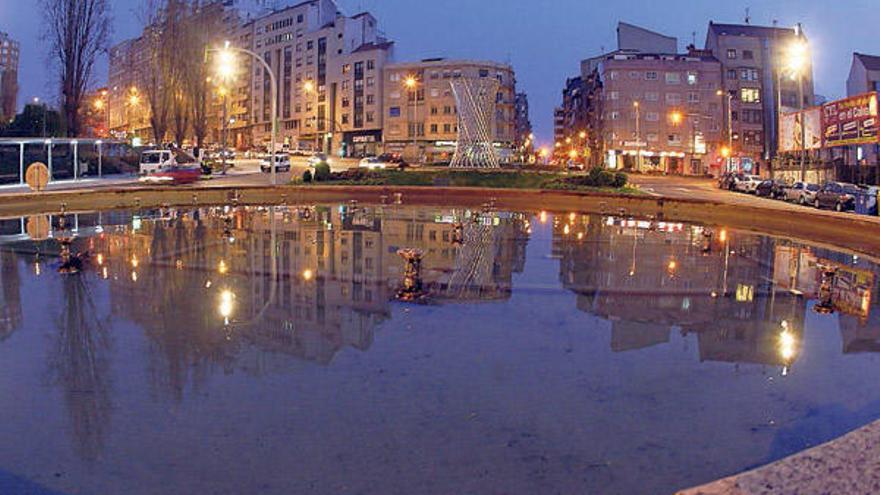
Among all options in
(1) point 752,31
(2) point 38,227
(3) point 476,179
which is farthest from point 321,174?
(1) point 752,31

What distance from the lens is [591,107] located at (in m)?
131

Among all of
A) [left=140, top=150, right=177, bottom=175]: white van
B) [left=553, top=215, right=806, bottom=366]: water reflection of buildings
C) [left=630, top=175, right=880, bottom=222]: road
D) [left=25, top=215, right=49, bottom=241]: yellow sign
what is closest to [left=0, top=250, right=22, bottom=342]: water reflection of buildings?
[left=25, top=215, right=49, bottom=241]: yellow sign

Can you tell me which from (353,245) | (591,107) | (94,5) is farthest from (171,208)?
(591,107)

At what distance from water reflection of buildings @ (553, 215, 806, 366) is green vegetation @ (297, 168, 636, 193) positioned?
820 inches

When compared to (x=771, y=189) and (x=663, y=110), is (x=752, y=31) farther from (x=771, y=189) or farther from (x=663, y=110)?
(x=771, y=189)

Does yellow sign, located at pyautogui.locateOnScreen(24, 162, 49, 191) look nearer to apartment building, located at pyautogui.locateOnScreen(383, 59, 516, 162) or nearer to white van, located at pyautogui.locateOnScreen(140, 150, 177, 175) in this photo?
white van, located at pyautogui.locateOnScreen(140, 150, 177, 175)

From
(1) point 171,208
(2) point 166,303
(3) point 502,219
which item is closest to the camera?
(2) point 166,303

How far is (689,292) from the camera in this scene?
1337cm

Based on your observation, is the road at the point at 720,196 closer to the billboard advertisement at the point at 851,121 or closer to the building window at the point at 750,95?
the billboard advertisement at the point at 851,121

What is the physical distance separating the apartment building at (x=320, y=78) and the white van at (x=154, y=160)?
70.1 meters

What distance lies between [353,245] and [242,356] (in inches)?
421

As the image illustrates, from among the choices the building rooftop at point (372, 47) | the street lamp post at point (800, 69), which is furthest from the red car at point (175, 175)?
the building rooftop at point (372, 47)

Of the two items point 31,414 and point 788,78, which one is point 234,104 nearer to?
point 788,78

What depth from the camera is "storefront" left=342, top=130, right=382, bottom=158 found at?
124 meters
